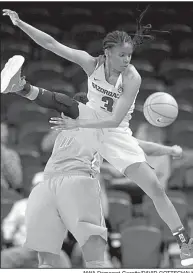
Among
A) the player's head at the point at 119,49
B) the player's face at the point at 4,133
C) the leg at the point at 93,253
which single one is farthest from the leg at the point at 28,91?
the player's face at the point at 4,133

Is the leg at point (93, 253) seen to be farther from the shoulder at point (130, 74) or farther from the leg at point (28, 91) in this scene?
the shoulder at point (130, 74)

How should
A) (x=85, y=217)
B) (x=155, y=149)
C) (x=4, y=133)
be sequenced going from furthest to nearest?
1. (x=4, y=133)
2. (x=155, y=149)
3. (x=85, y=217)

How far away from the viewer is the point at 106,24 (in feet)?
27.7

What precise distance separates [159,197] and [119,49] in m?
0.84

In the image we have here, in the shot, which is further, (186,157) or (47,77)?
(47,77)

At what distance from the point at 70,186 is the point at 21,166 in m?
2.33

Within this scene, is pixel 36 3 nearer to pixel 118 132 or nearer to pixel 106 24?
pixel 106 24

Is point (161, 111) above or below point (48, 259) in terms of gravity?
above

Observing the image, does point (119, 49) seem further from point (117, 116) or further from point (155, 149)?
point (155, 149)

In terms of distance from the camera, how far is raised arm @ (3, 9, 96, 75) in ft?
12.5

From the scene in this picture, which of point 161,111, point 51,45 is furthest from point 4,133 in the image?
point 51,45

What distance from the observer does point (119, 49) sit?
3873 millimetres

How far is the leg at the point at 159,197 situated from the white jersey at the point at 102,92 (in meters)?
0.30

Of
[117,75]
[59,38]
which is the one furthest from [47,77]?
[117,75]
